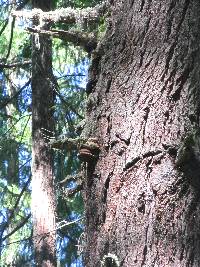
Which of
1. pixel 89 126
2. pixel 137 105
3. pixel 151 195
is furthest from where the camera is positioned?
pixel 89 126

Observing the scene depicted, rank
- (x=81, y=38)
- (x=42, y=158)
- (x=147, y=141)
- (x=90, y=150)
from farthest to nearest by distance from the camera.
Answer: (x=42, y=158) < (x=81, y=38) < (x=90, y=150) < (x=147, y=141)

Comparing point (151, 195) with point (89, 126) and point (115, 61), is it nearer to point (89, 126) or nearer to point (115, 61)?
point (89, 126)

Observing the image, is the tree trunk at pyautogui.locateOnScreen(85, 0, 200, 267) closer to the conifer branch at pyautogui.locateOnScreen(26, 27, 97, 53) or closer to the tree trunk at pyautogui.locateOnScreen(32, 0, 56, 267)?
the conifer branch at pyautogui.locateOnScreen(26, 27, 97, 53)

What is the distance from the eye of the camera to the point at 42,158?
25.1ft

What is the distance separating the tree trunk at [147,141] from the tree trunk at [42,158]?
5.02 m

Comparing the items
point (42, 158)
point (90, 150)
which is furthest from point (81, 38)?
point (42, 158)

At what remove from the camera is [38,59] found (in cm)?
785

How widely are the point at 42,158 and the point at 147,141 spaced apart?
5715 mm

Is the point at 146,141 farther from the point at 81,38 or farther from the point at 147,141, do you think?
the point at 81,38

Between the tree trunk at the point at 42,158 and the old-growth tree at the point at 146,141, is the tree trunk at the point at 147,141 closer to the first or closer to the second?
the old-growth tree at the point at 146,141

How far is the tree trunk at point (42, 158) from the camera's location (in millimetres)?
7285

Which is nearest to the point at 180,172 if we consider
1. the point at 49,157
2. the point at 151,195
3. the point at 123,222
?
the point at 151,195

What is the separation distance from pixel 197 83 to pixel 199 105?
8 centimetres

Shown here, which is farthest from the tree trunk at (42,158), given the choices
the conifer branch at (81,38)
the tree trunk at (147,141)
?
the tree trunk at (147,141)
